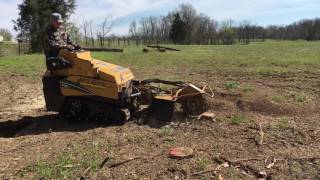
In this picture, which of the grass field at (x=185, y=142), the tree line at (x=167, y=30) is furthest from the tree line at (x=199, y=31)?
the grass field at (x=185, y=142)

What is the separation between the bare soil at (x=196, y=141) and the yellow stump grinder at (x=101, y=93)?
12.1 inches

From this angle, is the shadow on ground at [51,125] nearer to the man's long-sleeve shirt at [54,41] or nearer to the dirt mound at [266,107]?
the man's long-sleeve shirt at [54,41]

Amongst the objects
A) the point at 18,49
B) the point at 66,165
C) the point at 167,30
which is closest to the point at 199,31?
the point at 167,30

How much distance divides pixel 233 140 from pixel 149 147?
58.1 inches

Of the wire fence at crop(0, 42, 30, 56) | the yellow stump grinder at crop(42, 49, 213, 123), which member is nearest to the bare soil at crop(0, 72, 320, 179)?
the yellow stump grinder at crop(42, 49, 213, 123)

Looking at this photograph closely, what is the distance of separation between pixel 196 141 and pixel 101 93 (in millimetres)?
2642

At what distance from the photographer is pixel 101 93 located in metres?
10.4

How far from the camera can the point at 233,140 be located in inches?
341

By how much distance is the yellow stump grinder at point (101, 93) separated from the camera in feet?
34.0

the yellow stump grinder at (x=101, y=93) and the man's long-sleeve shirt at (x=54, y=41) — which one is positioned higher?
the man's long-sleeve shirt at (x=54, y=41)

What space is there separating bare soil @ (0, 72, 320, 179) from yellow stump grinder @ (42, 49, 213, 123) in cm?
31

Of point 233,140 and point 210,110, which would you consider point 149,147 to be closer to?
point 233,140

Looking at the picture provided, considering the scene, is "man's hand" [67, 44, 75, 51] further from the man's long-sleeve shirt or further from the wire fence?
the wire fence

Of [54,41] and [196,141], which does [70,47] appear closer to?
[54,41]
